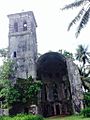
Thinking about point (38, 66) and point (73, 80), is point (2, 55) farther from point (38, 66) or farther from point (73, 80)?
point (73, 80)

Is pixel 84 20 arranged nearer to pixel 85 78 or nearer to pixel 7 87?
pixel 7 87

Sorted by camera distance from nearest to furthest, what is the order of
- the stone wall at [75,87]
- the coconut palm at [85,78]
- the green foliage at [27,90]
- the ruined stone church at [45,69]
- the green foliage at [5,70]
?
the green foliage at [27,90] → the green foliage at [5,70] → the ruined stone church at [45,69] → the stone wall at [75,87] → the coconut palm at [85,78]

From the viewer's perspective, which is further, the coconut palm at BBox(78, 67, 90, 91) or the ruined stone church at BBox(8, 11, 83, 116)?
the coconut palm at BBox(78, 67, 90, 91)

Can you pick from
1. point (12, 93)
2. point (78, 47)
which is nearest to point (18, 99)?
point (12, 93)

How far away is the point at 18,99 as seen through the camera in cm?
2992

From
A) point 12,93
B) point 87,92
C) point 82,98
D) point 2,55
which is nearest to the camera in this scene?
point 12,93

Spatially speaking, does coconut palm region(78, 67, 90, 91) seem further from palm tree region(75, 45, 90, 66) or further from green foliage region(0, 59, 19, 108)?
green foliage region(0, 59, 19, 108)

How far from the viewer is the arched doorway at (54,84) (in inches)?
1470

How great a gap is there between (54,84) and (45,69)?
281 centimetres

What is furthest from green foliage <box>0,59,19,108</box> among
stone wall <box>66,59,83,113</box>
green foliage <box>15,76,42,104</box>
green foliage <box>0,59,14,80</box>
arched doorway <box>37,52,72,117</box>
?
stone wall <box>66,59,83,113</box>

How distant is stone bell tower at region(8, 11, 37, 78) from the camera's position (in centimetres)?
3409

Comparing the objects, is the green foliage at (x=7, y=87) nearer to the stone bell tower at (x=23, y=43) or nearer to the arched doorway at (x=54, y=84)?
the stone bell tower at (x=23, y=43)

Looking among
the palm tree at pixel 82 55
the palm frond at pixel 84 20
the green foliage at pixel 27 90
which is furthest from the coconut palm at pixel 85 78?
the palm frond at pixel 84 20

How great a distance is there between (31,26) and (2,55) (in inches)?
240
